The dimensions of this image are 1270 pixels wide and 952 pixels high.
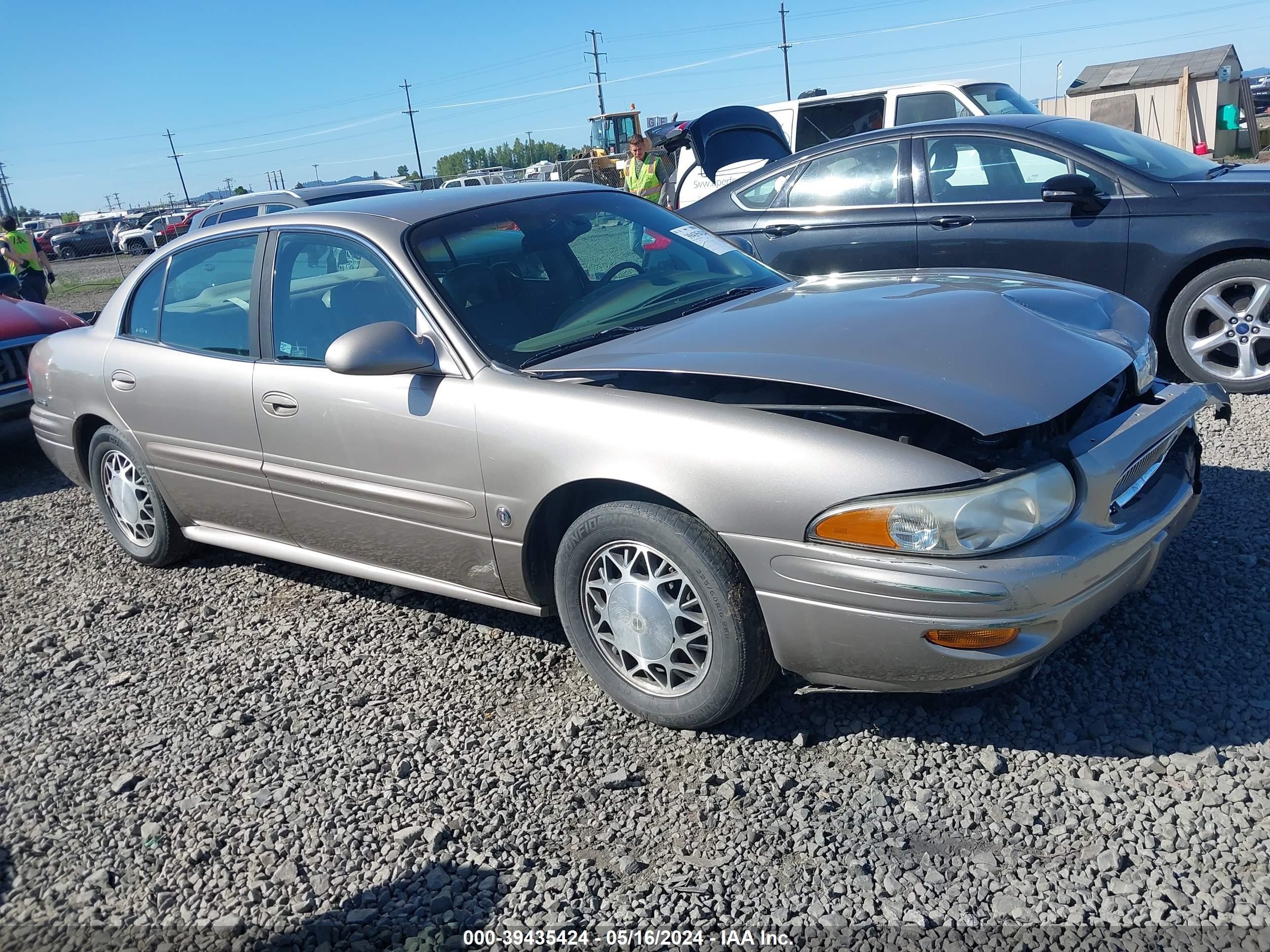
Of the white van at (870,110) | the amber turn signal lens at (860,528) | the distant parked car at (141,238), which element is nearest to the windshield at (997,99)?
the white van at (870,110)

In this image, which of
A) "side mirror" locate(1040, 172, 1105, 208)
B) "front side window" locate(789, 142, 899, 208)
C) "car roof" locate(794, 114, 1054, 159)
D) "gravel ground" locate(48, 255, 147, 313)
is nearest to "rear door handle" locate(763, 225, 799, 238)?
"front side window" locate(789, 142, 899, 208)

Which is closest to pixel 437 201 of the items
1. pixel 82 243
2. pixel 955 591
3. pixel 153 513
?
pixel 153 513

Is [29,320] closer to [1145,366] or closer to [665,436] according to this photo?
[665,436]

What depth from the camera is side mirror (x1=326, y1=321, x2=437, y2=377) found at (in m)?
3.16

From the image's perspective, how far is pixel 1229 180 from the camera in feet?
17.8

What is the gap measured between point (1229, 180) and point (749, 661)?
175 inches

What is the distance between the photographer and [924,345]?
9.37 feet

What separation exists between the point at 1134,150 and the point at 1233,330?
49.9 inches

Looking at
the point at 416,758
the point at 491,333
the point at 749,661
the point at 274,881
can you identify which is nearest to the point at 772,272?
the point at 491,333

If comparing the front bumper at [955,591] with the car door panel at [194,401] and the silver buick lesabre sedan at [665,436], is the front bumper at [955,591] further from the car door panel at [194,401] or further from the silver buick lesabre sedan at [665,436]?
the car door panel at [194,401]

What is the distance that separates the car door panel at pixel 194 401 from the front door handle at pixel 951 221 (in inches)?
156

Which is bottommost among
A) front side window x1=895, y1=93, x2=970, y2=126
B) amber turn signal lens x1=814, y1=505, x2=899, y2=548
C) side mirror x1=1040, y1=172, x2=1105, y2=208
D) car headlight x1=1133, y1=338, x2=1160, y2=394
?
amber turn signal lens x1=814, y1=505, x2=899, y2=548

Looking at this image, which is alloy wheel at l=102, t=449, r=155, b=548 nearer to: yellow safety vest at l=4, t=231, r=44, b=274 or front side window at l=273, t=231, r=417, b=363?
front side window at l=273, t=231, r=417, b=363

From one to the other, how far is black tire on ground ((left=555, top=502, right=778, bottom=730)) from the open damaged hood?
44 centimetres
